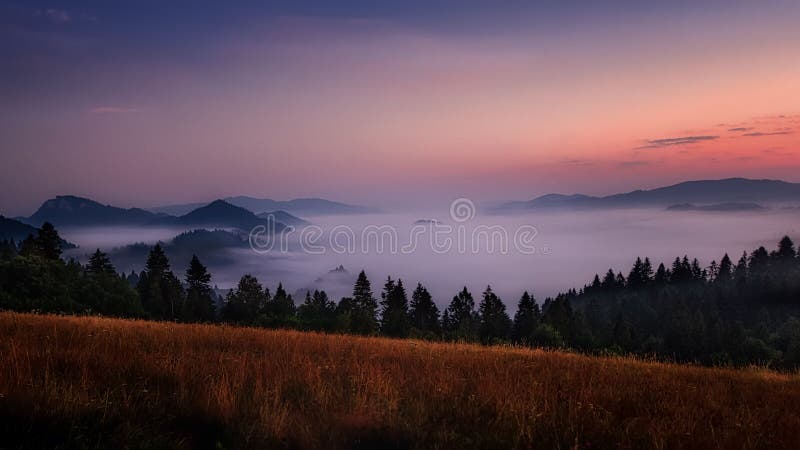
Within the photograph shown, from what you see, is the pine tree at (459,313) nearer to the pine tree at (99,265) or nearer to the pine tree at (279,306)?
the pine tree at (279,306)

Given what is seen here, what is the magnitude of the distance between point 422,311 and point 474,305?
17.6m

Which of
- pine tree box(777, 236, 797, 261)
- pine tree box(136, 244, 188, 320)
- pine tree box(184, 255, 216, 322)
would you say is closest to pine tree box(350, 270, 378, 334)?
pine tree box(184, 255, 216, 322)

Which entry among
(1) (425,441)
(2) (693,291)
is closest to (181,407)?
(1) (425,441)

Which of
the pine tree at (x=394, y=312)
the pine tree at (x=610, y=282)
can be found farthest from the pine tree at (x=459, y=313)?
the pine tree at (x=610, y=282)

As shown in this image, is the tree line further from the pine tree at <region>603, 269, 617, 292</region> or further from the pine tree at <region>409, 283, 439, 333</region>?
the pine tree at <region>603, 269, 617, 292</region>

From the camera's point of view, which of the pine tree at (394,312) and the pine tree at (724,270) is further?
the pine tree at (724,270)

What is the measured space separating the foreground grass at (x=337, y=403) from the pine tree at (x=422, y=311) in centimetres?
8866

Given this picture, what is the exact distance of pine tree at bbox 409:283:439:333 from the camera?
313 ft

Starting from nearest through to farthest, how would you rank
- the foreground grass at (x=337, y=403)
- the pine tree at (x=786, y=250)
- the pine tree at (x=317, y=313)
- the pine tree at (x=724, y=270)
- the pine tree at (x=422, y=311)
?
the foreground grass at (x=337, y=403) → the pine tree at (x=317, y=313) → the pine tree at (x=422, y=311) → the pine tree at (x=786, y=250) → the pine tree at (x=724, y=270)

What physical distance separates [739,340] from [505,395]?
10706 cm

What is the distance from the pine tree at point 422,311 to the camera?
313ft

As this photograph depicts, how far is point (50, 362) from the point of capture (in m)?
6.10

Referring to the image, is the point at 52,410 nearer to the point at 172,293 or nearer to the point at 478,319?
the point at 172,293

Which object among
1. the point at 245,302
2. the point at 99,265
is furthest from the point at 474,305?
the point at 99,265
